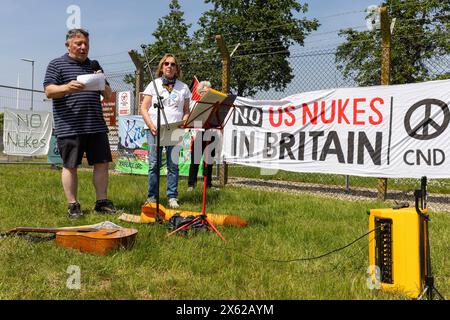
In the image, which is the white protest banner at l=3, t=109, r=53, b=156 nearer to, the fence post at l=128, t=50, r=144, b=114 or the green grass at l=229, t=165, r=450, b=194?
the fence post at l=128, t=50, r=144, b=114

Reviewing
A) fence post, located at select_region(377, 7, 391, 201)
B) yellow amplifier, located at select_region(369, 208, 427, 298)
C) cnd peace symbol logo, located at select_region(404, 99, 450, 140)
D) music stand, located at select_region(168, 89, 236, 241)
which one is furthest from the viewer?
fence post, located at select_region(377, 7, 391, 201)

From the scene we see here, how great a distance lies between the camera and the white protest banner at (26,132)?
12.9 metres

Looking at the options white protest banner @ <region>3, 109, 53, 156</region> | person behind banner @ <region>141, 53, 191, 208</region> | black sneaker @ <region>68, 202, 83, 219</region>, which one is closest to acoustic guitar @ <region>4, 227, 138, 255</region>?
black sneaker @ <region>68, 202, 83, 219</region>

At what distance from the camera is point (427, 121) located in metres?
5.88

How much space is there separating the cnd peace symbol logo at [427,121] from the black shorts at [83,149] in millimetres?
4090

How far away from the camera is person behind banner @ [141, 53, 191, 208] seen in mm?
5121

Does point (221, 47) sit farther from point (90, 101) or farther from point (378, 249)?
point (378, 249)

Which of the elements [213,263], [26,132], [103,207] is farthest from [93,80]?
[26,132]

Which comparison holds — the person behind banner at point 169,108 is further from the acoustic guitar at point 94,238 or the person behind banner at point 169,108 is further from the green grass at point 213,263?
the acoustic guitar at point 94,238

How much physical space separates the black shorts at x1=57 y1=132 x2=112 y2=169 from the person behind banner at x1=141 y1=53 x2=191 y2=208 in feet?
2.00

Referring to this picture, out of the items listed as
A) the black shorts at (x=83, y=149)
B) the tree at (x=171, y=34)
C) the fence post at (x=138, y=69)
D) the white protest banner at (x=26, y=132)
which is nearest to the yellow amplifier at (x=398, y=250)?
the black shorts at (x=83, y=149)

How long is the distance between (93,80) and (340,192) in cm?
504

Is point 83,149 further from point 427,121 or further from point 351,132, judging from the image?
point 427,121
